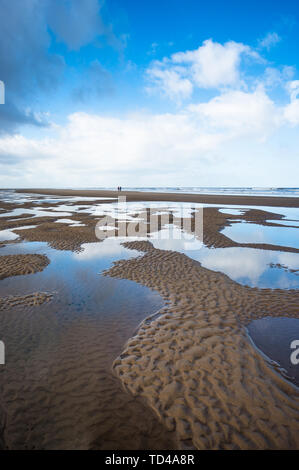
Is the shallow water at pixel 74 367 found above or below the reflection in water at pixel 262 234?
below

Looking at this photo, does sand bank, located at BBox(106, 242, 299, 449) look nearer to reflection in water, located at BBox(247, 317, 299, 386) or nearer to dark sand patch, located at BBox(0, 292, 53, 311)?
reflection in water, located at BBox(247, 317, 299, 386)

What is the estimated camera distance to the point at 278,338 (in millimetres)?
6047

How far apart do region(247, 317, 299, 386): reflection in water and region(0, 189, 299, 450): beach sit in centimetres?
8

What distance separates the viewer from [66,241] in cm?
1566

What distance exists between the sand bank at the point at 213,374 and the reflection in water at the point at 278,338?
0.29 meters

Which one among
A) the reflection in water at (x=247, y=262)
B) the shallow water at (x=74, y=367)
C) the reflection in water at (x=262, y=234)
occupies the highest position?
the reflection in water at (x=262, y=234)

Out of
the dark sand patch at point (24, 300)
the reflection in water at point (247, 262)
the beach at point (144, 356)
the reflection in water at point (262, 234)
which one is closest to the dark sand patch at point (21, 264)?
the beach at point (144, 356)

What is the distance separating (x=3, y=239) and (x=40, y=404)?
49.9 feet

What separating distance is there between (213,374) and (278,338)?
2.56m

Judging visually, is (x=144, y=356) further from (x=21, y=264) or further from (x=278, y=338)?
(x=21, y=264)

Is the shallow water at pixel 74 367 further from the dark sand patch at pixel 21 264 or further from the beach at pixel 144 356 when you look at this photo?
the dark sand patch at pixel 21 264

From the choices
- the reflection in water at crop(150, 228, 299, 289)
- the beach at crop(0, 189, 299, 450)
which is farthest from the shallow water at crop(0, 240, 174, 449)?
the reflection in water at crop(150, 228, 299, 289)

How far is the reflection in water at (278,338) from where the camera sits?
Result: 16.8 ft
